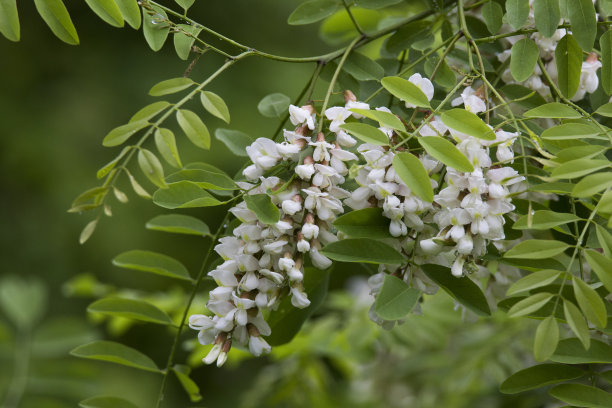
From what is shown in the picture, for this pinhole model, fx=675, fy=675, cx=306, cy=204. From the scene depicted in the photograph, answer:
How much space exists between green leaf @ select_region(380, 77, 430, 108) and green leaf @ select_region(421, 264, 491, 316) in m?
0.14

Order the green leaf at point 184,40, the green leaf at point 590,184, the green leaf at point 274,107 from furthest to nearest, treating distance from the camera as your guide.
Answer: the green leaf at point 274,107 → the green leaf at point 184,40 → the green leaf at point 590,184

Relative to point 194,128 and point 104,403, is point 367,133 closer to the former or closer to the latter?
point 194,128

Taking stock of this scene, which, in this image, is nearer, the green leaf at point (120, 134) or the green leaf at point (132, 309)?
the green leaf at point (120, 134)

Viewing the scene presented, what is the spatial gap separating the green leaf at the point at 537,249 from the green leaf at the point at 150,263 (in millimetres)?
365

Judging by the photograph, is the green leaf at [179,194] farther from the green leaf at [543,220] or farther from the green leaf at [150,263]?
the green leaf at [543,220]

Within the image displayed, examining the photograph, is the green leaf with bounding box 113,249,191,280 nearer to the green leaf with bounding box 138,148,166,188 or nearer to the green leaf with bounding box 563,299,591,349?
the green leaf with bounding box 138,148,166,188

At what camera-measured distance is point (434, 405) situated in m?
1.26

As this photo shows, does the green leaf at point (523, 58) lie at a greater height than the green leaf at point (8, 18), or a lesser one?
lesser

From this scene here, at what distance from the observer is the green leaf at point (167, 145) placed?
1.92 ft

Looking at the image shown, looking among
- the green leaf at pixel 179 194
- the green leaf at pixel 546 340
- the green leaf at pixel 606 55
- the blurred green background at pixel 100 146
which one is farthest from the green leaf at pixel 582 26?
the blurred green background at pixel 100 146

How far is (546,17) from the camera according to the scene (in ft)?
1.99

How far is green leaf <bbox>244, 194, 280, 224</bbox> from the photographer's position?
0.52 meters

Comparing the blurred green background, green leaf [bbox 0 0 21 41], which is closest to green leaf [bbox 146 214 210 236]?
green leaf [bbox 0 0 21 41]

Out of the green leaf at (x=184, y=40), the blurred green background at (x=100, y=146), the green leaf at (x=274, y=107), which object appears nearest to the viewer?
the green leaf at (x=184, y=40)
